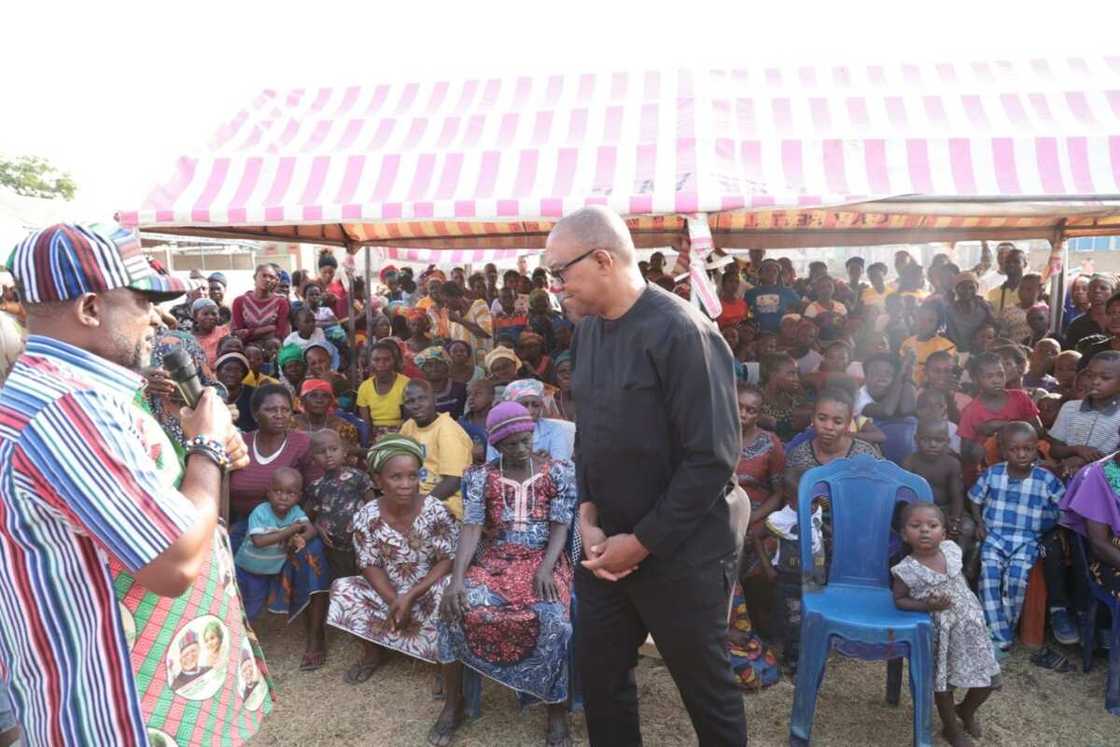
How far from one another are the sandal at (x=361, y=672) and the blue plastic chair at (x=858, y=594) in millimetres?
2065

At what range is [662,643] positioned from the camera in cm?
228

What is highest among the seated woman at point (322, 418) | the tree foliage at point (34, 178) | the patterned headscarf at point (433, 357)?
the tree foliage at point (34, 178)

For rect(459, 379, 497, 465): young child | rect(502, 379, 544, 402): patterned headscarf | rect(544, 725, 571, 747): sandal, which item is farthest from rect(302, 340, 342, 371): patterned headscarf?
rect(544, 725, 571, 747): sandal

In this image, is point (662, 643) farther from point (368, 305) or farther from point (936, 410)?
point (368, 305)

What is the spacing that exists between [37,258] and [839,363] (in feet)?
16.6

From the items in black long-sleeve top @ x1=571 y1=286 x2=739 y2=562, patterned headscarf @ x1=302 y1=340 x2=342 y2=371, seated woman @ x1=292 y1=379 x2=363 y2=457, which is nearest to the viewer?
black long-sleeve top @ x1=571 y1=286 x2=739 y2=562

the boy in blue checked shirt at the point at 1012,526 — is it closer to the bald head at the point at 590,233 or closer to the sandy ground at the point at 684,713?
the sandy ground at the point at 684,713

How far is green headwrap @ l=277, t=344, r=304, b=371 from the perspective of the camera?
621 cm

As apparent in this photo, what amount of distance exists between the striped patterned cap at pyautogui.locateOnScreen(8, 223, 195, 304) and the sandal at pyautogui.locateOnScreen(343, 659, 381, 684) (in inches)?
110

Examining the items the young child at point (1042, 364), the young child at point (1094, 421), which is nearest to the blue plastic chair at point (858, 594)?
the young child at point (1094, 421)

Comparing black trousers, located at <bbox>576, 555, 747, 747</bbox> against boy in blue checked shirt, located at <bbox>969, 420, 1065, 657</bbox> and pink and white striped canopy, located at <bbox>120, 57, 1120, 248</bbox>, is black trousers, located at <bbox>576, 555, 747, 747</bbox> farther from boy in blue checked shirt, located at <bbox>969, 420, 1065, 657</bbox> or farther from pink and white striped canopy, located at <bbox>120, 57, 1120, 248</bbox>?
pink and white striped canopy, located at <bbox>120, 57, 1120, 248</bbox>

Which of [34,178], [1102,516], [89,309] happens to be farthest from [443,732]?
[34,178]

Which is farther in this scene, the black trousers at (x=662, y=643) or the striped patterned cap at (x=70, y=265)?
the black trousers at (x=662, y=643)

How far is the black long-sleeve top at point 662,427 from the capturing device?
2045 millimetres
